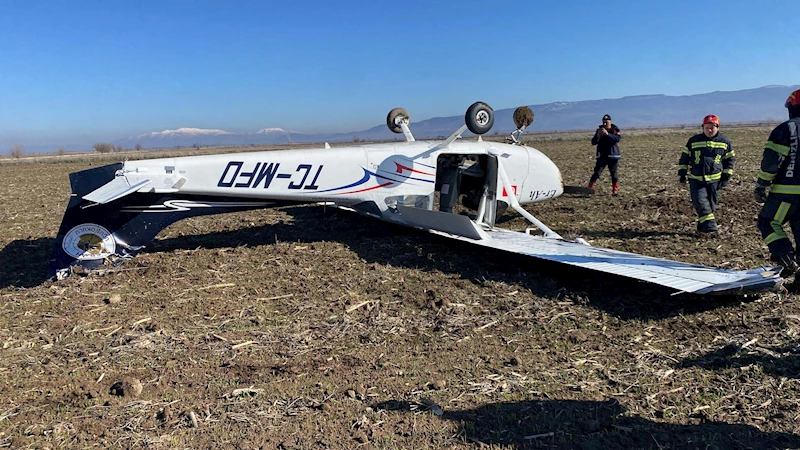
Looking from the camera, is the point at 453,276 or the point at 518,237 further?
the point at 518,237

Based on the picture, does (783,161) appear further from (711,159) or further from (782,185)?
(711,159)

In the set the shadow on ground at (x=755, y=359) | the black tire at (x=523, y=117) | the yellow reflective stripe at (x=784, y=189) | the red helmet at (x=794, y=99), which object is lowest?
the shadow on ground at (x=755, y=359)

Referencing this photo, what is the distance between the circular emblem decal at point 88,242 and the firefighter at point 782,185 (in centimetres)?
837

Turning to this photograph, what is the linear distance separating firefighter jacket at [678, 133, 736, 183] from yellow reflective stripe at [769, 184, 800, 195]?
8.90 feet

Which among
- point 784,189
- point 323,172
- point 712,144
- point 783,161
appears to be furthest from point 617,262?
point 323,172

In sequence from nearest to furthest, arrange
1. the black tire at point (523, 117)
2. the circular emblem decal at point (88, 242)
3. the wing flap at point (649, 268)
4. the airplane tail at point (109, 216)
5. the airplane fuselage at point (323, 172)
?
the wing flap at point (649, 268) → the airplane tail at point (109, 216) → the circular emblem decal at point (88, 242) → the airplane fuselage at point (323, 172) → the black tire at point (523, 117)

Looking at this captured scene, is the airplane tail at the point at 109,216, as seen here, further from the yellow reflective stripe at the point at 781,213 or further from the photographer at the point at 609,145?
the photographer at the point at 609,145

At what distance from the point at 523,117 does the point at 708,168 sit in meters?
3.32

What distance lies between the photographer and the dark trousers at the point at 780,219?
18.8 ft

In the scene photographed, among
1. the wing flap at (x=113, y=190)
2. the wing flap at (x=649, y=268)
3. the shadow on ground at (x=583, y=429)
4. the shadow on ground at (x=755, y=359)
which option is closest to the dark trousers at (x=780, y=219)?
the wing flap at (x=649, y=268)

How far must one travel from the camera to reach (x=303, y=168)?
7.98 meters

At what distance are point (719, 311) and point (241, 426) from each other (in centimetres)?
476

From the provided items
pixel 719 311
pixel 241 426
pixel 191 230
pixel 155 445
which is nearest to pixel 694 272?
pixel 719 311

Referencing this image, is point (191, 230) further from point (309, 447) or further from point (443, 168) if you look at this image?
point (309, 447)
